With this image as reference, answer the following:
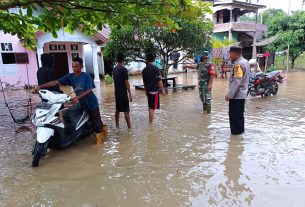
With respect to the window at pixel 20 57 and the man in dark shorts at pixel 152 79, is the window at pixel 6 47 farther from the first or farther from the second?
the man in dark shorts at pixel 152 79

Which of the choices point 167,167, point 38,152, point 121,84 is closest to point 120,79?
point 121,84

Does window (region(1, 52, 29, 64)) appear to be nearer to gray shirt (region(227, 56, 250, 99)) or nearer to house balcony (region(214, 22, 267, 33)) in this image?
gray shirt (region(227, 56, 250, 99))

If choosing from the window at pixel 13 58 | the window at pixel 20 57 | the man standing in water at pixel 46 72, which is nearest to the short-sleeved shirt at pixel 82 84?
the man standing in water at pixel 46 72

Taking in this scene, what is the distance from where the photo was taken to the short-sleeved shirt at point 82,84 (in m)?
4.73

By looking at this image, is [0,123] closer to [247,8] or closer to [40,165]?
[40,165]

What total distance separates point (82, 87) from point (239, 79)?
2878mm

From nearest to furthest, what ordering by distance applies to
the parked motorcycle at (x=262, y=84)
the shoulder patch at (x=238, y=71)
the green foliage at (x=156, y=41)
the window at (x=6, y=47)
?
the shoulder patch at (x=238, y=71) < the parked motorcycle at (x=262, y=84) < the green foliage at (x=156, y=41) < the window at (x=6, y=47)

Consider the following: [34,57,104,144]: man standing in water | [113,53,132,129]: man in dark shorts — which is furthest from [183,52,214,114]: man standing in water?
[34,57,104,144]: man standing in water

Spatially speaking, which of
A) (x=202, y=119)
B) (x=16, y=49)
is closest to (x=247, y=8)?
(x=16, y=49)

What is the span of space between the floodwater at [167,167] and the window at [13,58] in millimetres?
10139

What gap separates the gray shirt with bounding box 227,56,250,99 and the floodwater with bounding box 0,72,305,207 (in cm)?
85

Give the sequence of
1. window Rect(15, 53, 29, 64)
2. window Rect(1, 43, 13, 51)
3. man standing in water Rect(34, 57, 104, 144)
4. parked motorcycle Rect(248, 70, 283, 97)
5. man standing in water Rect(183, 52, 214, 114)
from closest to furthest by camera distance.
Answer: man standing in water Rect(34, 57, 104, 144)
man standing in water Rect(183, 52, 214, 114)
parked motorcycle Rect(248, 70, 283, 97)
window Rect(1, 43, 13, 51)
window Rect(15, 53, 29, 64)

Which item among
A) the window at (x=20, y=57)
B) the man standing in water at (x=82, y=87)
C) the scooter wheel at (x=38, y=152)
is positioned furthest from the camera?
the window at (x=20, y=57)

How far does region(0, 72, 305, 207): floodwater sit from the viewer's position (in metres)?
3.11
